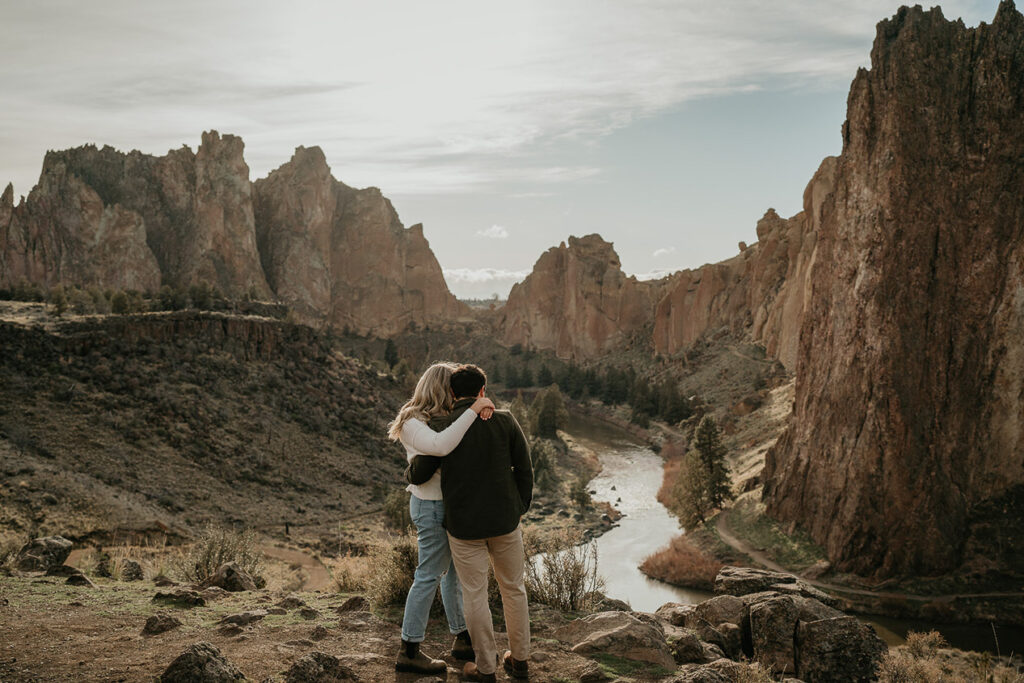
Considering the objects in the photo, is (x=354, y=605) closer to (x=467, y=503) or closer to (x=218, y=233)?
(x=467, y=503)

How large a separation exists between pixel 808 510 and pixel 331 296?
115087 mm

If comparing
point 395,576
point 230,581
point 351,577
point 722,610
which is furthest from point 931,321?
point 230,581

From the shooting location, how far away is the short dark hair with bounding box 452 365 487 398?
5.61 metres

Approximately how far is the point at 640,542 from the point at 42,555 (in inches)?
1194

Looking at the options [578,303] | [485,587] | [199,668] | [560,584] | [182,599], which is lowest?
[182,599]

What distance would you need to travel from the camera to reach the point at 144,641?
650 cm

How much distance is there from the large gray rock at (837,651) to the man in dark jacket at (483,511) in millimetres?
5988

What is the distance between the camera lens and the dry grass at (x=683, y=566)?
3036cm

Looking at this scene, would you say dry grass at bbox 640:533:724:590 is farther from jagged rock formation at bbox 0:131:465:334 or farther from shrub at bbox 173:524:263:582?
jagged rock formation at bbox 0:131:465:334

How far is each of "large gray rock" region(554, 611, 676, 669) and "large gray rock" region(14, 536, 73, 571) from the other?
26.5 feet

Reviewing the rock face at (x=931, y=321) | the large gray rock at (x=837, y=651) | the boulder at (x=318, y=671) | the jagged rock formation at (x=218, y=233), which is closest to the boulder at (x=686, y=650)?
the large gray rock at (x=837, y=651)

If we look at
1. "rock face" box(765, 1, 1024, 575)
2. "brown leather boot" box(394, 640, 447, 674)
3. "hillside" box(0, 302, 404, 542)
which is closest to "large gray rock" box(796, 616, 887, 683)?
"brown leather boot" box(394, 640, 447, 674)

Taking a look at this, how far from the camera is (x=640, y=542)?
3709cm

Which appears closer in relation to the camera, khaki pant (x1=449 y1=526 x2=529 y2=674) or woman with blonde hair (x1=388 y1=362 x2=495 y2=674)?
khaki pant (x1=449 y1=526 x2=529 y2=674)
